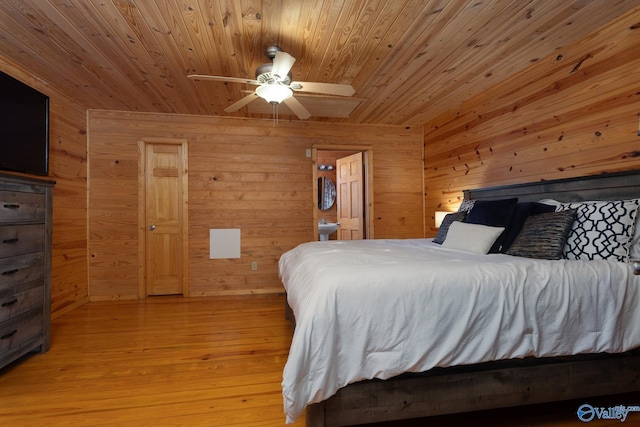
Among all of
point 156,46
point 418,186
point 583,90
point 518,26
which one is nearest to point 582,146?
point 583,90

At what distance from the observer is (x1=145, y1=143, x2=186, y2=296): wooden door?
12.6 feet

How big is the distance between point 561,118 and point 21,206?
162 inches

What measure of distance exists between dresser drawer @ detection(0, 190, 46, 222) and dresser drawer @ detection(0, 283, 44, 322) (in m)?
0.48

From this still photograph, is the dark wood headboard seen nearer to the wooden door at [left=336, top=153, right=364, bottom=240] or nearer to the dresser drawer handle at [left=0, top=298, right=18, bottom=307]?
the wooden door at [left=336, top=153, right=364, bottom=240]

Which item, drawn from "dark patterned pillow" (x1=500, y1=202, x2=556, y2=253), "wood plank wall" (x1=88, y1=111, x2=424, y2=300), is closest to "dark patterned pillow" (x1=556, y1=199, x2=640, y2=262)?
"dark patterned pillow" (x1=500, y1=202, x2=556, y2=253)

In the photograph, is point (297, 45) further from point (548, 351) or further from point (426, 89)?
point (548, 351)

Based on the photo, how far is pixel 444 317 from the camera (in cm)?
130

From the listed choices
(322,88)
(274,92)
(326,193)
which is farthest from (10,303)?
(326,193)

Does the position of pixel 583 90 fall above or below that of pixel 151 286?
above

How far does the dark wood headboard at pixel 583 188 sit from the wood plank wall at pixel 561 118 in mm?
124

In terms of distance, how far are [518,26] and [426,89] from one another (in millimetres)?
1093

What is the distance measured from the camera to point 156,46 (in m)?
2.26

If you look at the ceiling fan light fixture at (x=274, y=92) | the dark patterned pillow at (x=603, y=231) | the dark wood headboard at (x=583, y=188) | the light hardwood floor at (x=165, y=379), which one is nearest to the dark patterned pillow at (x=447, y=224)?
the dark wood headboard at (x=583, y=188)

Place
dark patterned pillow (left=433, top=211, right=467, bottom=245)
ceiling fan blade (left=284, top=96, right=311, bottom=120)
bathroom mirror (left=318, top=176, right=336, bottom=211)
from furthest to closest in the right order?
1. bathroom mirror (left=318, top=176, right=336, bottom=211)
2. dark patterned pillow (left=433, top=211, right=467, bottom=245)
3. ceiling fan blade (left=284, top=96, right=311, bottom=120)
